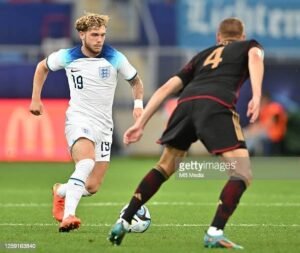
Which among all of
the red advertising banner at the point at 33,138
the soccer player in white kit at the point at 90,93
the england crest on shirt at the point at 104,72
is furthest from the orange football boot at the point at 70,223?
the red advertising banner at the point at 33,138

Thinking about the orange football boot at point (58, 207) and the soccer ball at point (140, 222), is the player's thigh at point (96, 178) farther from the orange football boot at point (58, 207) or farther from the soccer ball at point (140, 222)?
the soccer ball at point (140, 222)

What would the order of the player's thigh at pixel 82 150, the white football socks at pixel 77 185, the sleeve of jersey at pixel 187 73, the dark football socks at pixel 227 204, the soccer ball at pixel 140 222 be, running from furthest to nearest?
the player's thigh at pixel 82 150, the soccer ball at pixel 140 222, the white football socks at pixel 77 185, the sleeve of jersey at pixel 187 73, the dark football socks at pixel 227 204

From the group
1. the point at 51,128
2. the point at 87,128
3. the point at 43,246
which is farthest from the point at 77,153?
the point at 51,128

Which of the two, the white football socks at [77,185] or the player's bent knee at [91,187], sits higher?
the white football socks at [77,185]

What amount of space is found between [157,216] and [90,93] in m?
2.03

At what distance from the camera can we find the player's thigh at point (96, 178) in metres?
11.1

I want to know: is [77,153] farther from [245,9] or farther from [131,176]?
[245,9]

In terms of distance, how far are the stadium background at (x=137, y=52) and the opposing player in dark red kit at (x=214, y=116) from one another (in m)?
14.1

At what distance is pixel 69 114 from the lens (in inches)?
430

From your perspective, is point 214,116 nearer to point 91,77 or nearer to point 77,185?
point 77,185

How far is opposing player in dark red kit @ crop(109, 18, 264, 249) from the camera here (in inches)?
351

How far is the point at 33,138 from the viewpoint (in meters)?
23.2

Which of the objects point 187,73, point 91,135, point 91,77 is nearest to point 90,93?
point 91,77

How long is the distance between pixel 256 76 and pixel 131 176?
10.6m
